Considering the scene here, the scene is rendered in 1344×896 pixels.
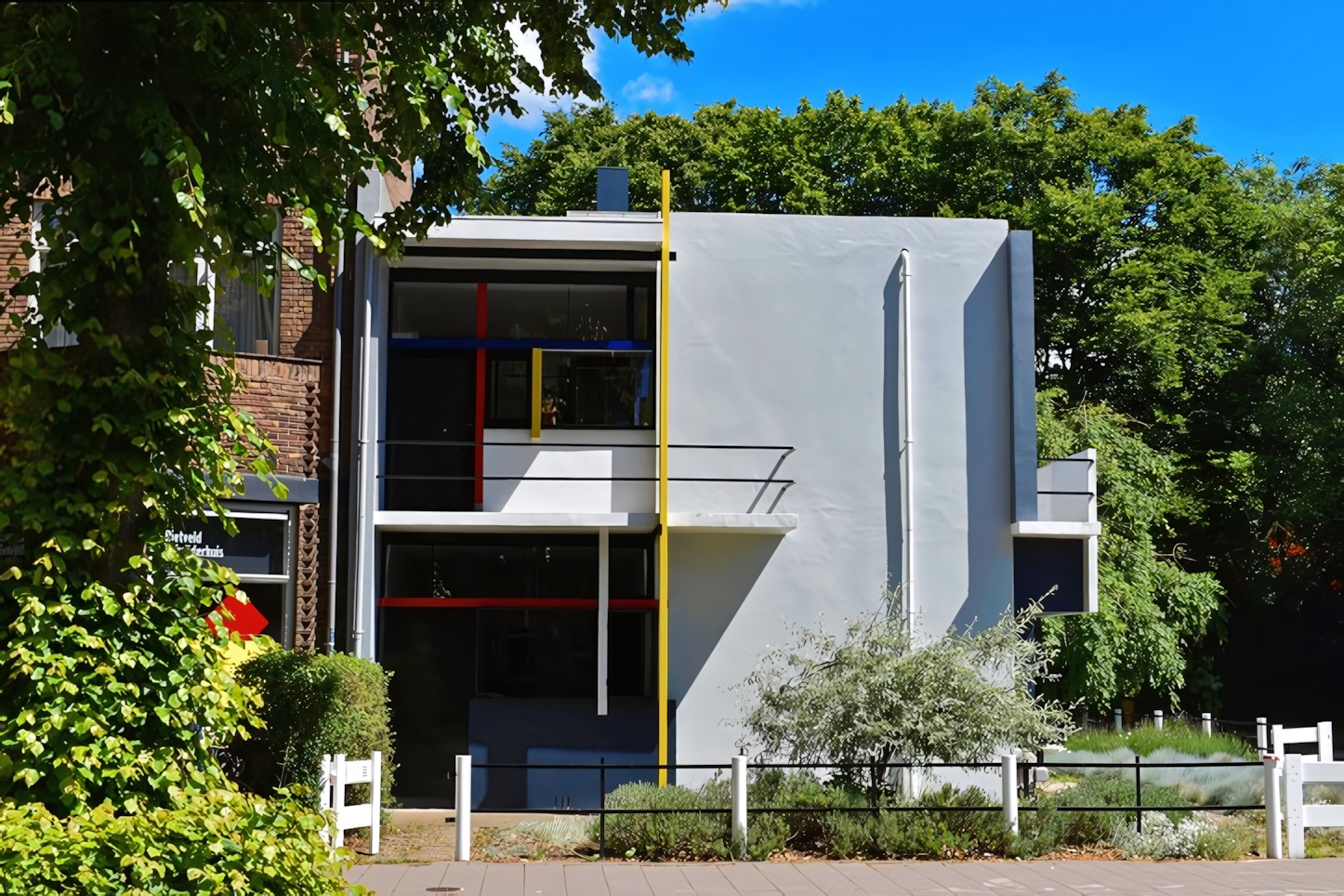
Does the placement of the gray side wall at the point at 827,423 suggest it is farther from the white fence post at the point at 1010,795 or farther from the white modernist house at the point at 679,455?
the white fence post at the point at 1010,795

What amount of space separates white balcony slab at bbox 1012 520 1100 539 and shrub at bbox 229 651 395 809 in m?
8.64

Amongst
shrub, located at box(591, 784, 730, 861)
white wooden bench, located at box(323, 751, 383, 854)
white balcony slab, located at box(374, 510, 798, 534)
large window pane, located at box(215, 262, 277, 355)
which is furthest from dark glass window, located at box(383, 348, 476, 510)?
shrub, located at box(591, 784, 730, 861)

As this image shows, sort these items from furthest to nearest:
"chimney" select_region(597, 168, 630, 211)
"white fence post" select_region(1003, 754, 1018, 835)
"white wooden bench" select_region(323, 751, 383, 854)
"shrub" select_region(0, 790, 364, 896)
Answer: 1. "chimney" select_region(597, 168, 630, 211)
2. "white fence post" select_region(1003, 754, 1018, 835)
3. "white wooden bench" select_region(323, 751, 383, 854)
4. "shrub" select_region(0, 790, 364, 896)

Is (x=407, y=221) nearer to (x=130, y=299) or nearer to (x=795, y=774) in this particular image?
(x=130, y=299)

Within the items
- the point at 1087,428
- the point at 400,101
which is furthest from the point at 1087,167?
the point at 400,101

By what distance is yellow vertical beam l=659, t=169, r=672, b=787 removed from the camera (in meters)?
17.0

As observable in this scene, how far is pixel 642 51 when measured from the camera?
1123cm

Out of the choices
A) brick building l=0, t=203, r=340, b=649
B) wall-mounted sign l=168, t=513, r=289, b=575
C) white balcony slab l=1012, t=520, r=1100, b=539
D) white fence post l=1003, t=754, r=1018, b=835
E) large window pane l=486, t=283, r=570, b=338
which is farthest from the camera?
large window pane l=486, t=283, r=570, b=338

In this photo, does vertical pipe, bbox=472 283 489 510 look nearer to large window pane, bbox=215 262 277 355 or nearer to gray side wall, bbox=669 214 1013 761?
gray side wall, bbox=669 214 1013 761

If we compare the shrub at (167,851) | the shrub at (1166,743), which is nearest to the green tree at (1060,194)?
the shrub at (1166,743)

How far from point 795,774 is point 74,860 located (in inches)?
396

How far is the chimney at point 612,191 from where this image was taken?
67.1 ft

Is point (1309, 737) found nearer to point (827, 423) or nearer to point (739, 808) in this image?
point (827, 423)

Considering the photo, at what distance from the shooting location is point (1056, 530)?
18328 mm
